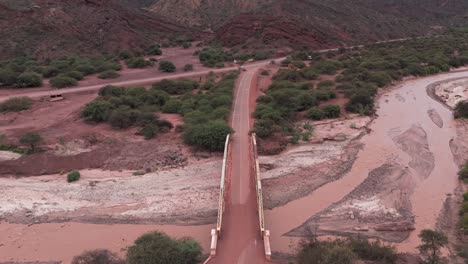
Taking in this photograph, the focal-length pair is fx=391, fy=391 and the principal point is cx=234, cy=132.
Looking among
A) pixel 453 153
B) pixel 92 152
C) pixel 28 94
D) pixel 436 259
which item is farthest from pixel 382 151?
pixel 28 94

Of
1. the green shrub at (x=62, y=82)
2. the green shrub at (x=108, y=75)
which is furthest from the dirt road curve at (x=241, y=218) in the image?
the green shrub at (x=108, y=75)

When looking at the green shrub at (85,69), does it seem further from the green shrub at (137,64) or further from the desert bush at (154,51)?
the desert bush at (154,51)

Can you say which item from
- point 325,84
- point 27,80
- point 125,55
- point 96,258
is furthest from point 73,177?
point 125,55

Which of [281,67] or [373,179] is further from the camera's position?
[281,67]

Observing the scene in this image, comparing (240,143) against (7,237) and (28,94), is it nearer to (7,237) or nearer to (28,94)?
(7,237)

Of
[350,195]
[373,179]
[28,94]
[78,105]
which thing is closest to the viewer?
[350,195]

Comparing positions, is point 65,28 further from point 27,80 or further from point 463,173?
point 463,173
